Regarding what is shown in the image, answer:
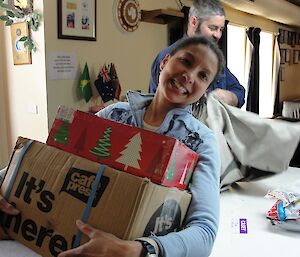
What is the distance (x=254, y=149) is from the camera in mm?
1311

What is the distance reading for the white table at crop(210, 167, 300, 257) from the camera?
92 cm

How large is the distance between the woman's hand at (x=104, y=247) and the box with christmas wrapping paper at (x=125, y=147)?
5.4 inches

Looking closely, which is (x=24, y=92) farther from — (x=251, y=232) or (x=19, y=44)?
(x=251, y=232)

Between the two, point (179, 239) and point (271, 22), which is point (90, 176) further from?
point (271, 22)

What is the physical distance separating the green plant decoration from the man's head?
1.30 m

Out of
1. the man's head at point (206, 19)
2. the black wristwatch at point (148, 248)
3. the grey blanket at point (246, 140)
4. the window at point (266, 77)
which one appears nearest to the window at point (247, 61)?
the window at point (266, 77)

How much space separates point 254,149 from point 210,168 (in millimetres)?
495

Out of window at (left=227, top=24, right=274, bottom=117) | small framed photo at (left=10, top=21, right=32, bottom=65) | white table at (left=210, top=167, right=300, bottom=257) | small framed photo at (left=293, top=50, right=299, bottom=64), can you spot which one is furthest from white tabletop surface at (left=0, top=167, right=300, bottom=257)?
small framed photo at (left=293, top=50, right=299, bottom=64)

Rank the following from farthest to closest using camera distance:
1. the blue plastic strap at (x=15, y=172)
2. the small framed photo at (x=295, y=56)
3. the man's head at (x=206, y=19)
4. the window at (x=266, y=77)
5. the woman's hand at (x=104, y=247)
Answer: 1. the small framed photo at (x=295, y=56)
2. the window at (x=266, y=77)
3. the man's head at (x=206, y=19)
4. the blue plastic strap at (x=15, y=172)
5. the woman's hand at (x=104, y=247)

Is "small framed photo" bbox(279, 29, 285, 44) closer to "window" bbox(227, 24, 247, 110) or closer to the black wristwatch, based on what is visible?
"window" bbox(227, 24, 247, 110)

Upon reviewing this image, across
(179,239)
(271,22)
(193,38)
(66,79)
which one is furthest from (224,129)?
(271,22)

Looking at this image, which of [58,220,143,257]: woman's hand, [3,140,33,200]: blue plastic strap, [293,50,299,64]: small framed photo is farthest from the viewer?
[293,50,299,64]: small framed photo

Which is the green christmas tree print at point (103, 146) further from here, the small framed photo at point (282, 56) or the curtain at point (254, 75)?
the small framed photo at point (282, 56)

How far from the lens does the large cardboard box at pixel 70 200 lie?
70 centimetres
